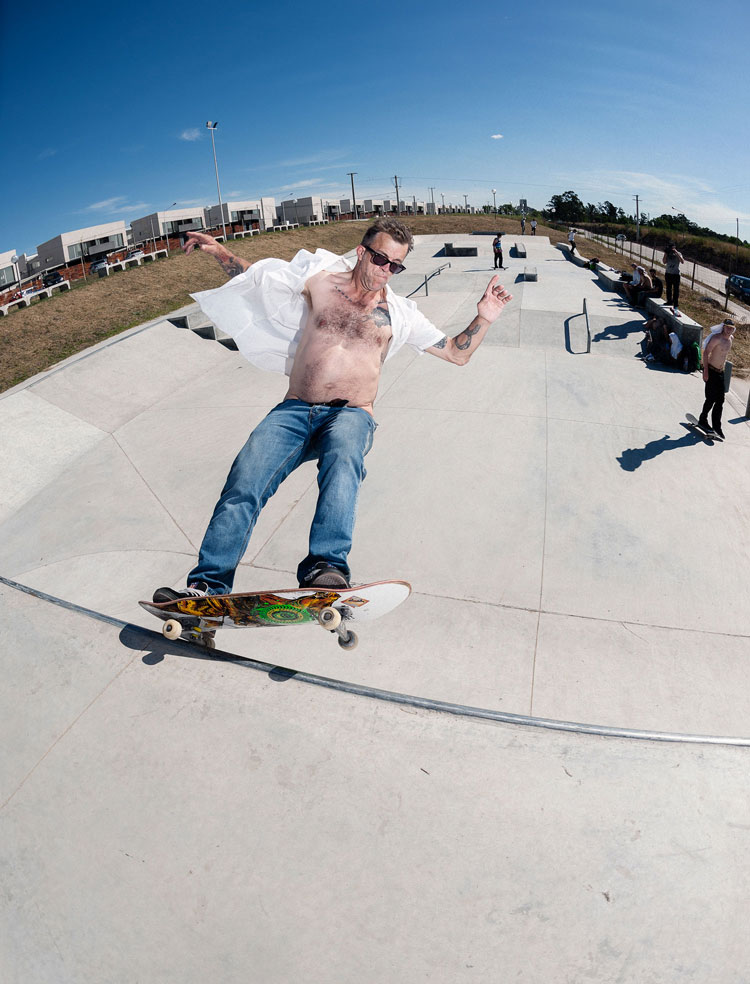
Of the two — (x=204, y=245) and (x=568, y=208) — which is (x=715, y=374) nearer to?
(x=204, y=245)

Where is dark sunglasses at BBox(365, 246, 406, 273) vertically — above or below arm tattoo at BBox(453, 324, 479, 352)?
above

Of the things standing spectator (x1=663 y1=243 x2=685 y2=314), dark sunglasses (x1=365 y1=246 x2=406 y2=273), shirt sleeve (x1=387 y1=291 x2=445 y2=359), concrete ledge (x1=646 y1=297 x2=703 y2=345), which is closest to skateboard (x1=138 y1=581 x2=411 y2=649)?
shirt sleeve (x1=387 y1=291 x2=445 y2=359)

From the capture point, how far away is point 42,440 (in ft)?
24.3

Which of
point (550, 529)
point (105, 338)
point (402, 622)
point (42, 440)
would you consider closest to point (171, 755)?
point (402, 622)

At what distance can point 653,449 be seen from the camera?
21.7ft

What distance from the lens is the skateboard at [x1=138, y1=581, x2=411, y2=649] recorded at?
2.86 m

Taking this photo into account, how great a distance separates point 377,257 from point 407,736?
296 centimetres

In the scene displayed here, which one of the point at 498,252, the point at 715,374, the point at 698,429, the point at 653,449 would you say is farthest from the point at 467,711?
the point at 498,252

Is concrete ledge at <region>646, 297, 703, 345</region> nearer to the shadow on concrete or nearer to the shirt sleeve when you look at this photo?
the shadow on concrete

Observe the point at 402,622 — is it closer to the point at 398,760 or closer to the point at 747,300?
the point at 398,760

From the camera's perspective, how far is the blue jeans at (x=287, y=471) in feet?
10.1

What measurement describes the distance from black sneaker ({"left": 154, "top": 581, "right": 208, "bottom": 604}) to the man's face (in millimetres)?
2229

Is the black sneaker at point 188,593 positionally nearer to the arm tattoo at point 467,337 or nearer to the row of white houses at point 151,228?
the arm tattoo at point 467,337

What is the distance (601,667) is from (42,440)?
7.40 metres
